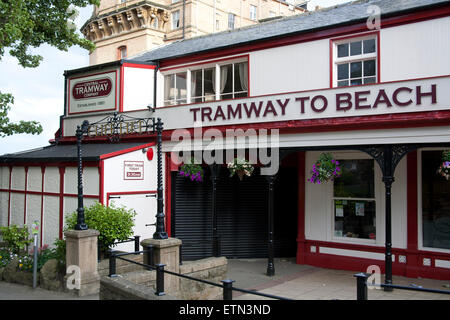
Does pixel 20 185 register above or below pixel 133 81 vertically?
below

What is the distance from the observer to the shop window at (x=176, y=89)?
1644cm

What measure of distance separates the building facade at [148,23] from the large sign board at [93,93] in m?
23.2

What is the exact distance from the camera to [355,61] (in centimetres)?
1209

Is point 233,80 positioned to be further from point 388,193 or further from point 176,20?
point 176,20

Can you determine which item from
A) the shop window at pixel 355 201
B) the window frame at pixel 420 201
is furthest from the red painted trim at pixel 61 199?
the window frame at pixel 420 201

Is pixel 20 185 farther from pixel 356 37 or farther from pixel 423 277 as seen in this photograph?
pixel 423 277

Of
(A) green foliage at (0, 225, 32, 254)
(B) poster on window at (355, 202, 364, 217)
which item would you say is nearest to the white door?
(A) green foliage at (0, 225, 32, 254)

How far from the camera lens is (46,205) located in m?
14.8

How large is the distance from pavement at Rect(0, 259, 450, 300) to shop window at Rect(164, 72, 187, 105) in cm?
663

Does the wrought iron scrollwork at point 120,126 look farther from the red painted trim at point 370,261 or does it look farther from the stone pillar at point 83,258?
the red painted trim at point 370,261

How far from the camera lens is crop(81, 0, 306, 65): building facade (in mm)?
40594

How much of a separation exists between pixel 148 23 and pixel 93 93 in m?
25.3
